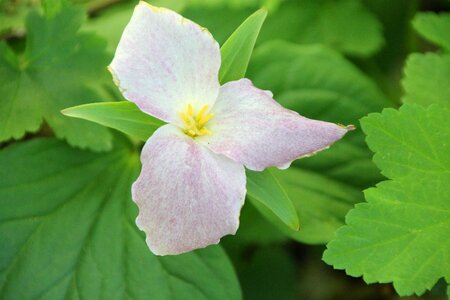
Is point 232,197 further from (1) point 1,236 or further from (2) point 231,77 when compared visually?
(1) point 1,236

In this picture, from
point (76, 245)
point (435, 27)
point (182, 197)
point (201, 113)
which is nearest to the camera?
point (182, 197)

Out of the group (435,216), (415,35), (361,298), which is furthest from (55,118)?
(415,35)

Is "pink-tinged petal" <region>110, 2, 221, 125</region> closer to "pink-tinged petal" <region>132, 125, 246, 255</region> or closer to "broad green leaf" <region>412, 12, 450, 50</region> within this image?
"pink-tinged petal" <region>132, 125, 246, 255</region>

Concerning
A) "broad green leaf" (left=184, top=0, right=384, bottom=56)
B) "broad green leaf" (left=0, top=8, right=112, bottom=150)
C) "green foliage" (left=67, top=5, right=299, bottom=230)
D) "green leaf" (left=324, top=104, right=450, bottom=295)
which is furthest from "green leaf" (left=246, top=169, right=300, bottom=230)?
"broad green leaf" (left=184, top=0, right=384, bottom=56)

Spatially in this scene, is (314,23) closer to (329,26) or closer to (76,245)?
(329,26)

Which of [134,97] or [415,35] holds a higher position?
[134,97]

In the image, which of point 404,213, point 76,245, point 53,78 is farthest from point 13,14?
point 404,213
